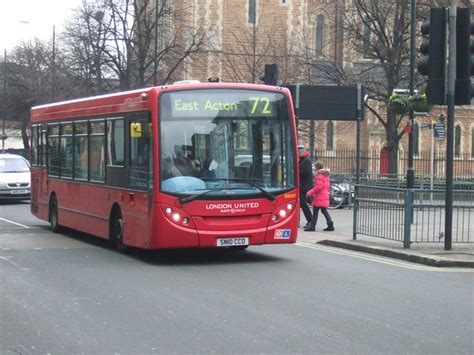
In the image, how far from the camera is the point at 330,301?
917 centimetres

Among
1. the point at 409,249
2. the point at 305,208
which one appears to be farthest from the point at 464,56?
the point at 305,208

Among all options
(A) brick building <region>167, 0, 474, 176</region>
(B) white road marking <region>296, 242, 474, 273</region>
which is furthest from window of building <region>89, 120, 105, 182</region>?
(A) brick building <region>167, 0, 474, 176</region>

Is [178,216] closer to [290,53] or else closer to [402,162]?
[290,53]

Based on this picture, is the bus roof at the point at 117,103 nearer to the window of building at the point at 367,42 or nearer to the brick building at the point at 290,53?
the window of building at the point at 367,42

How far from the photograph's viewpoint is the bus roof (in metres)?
12.4

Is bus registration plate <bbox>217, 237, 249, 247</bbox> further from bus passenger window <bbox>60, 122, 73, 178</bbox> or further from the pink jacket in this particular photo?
the pink jacket

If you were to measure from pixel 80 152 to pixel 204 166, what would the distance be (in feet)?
14.8

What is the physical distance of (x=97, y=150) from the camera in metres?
14.9

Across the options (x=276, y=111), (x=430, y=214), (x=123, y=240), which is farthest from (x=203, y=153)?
(x=430, y=214)

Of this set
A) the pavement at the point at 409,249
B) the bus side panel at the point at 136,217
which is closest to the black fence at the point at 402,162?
the pavement at the point at 409,249

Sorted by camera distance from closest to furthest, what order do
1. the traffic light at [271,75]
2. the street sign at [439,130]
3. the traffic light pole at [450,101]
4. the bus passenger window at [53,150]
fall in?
1. the traffic light pole at [450,101]
2. the bus passenger window at [53,150]
3. the traffic light at [271,75]
4. the street sign at [439,130]

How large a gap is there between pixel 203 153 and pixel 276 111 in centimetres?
153

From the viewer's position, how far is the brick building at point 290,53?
53469 mm

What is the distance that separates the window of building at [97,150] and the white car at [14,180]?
43.6 feet
